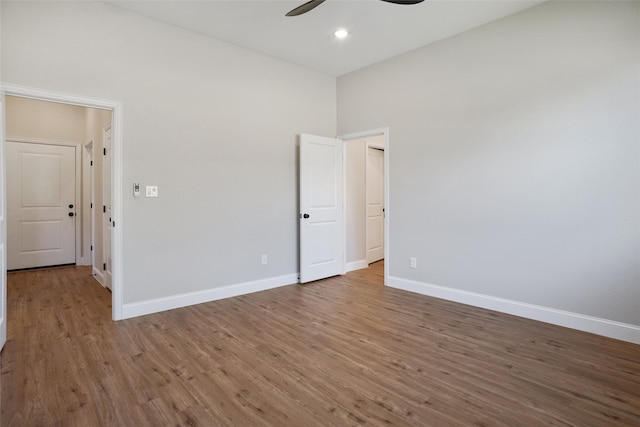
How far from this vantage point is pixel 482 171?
3.51m

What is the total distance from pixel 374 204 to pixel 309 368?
416cm

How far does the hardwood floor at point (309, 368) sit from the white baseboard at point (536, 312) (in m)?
0.10

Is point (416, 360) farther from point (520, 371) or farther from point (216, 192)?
point (216, 192)

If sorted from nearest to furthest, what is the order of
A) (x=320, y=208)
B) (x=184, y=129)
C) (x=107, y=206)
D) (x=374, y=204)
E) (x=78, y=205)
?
(x=184, y=129)
(x=107, y=206)
(x=320, y=208)
(x=78, y=205)
(x=374, y=204)

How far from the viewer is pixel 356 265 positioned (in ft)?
17.9

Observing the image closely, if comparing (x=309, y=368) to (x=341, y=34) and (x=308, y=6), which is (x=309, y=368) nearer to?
(x=308, y=6)

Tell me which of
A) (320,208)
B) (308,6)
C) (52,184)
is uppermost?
(308,6)

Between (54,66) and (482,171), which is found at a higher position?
(54,66)

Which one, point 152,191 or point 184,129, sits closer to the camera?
point 152,191

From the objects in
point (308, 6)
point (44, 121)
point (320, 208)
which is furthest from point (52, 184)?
point (308, 6)

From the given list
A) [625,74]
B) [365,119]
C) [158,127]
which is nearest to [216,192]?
[158,127]

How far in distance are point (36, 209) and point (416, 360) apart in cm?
633

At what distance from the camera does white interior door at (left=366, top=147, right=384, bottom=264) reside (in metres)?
5.94

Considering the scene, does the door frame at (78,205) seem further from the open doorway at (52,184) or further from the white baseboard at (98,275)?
the white baseboard at (98,275)
